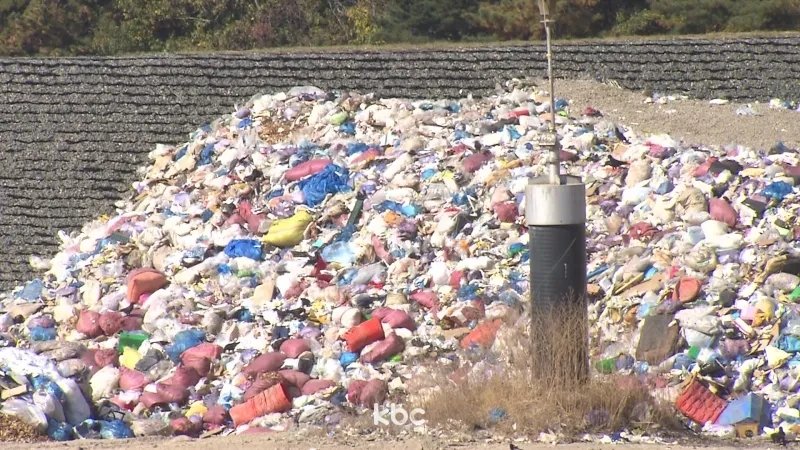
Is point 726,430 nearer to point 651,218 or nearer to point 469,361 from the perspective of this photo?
point 469,361

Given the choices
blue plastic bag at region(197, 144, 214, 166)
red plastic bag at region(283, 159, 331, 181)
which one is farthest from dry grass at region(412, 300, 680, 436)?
blue plastic bag at region(197, 144, 214, 166)

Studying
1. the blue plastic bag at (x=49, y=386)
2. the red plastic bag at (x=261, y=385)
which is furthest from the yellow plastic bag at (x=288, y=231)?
the blue plastic bag at (x=49, y=386)

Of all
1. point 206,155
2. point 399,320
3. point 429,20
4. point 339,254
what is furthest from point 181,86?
point 429,20

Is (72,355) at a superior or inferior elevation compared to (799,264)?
inferior

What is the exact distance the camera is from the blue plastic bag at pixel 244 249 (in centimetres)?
904

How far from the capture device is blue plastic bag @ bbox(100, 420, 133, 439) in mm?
7066

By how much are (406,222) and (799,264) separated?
9.41 ft

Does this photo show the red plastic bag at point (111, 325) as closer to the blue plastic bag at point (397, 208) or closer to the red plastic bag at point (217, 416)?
the red plastic bag at point (217, 416)

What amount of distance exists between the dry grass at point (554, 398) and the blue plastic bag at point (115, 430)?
2.06m

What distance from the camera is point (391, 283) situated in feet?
27.8

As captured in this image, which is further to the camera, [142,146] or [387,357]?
[142,146]

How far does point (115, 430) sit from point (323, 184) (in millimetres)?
3124

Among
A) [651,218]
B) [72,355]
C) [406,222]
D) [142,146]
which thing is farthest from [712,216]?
[142,146]

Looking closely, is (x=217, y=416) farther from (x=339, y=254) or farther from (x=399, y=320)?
(x=339, y=254)
